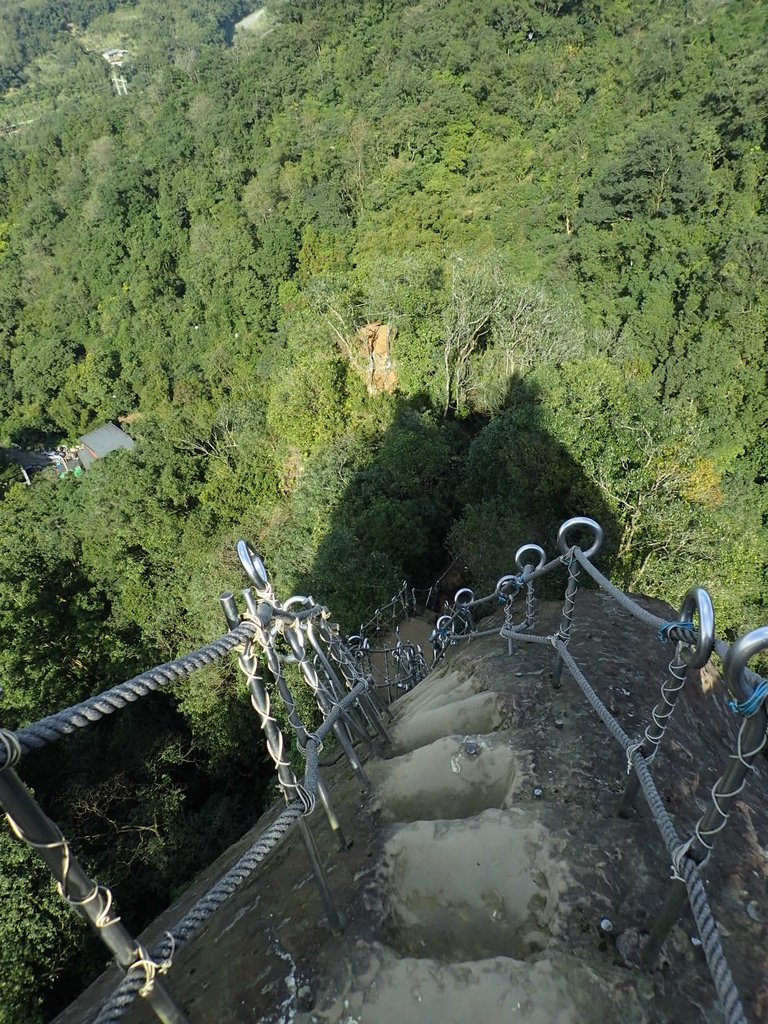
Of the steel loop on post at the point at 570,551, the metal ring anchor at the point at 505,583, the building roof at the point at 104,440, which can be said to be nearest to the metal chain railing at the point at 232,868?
the steel loop on post at the point at 570,551

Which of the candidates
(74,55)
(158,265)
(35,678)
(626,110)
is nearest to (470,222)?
(626,110)

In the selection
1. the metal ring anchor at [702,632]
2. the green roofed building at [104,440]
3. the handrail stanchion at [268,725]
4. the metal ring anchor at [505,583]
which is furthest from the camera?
the green roofed building at [104,440]

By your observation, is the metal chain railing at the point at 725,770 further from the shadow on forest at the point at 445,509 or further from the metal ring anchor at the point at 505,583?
the shadow on forest at the point at 445,509

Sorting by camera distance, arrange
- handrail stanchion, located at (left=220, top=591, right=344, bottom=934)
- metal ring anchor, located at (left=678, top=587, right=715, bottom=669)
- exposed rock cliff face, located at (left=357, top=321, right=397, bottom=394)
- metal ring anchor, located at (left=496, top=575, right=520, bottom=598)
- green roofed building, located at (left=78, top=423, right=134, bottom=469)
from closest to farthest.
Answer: metal ring anchor, located at (left=678, top=587, right=715, bottom=669) < handrail stanchion, located at (left=220, top=591, right=344, bottom=934) < metal ring anchor, located at (left=496, top=575, right=520, bottom=598) < exposed rock cliff face, located at (left=357, top=321, right=397, bottom=394) < green roofed building, located at (left=78, top=423, right=134, bottom=469)

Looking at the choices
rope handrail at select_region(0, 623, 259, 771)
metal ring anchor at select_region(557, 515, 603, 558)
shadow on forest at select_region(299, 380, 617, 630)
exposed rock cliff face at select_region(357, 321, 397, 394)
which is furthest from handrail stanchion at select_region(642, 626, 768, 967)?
exposed rock cliff face at select_region(357, 321, 397, 394)

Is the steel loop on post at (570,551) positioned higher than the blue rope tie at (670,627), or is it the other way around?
the blue rope tie at (670,627)

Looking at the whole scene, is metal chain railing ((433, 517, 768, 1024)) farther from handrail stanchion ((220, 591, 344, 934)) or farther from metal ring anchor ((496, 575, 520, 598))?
metal ring anchor ((496, 575, 520, 598))
